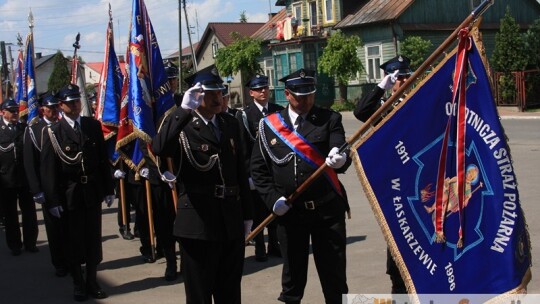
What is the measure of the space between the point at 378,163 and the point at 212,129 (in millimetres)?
1234

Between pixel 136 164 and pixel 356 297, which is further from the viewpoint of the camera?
pixel 136 164

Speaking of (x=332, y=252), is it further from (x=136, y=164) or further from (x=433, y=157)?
(x=136, y=164)

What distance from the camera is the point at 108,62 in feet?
35.6

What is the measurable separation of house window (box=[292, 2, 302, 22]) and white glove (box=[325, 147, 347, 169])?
1739 inches

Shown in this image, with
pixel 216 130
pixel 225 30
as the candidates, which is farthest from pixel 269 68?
pixel 216 130

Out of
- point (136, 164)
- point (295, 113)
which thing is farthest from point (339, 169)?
point (136, 164)

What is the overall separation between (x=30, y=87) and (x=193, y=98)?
825 centimetres

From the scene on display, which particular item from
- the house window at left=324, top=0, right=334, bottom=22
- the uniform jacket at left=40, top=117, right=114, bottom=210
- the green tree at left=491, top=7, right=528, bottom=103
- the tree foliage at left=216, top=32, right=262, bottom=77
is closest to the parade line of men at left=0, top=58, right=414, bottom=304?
the uniform jacket at left=40, top=117, right=114, bottom=210

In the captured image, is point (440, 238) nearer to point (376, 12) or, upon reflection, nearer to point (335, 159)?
point (335, 159)

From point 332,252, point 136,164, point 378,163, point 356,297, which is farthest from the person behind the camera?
point 136,164

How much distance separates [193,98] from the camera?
5055 mm

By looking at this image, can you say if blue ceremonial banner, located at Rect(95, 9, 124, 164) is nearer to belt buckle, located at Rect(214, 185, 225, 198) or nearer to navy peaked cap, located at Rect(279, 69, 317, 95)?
navy peaked cap, located at Rect(279, 69, 317, 95)

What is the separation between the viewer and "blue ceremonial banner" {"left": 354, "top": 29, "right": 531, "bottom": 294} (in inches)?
175

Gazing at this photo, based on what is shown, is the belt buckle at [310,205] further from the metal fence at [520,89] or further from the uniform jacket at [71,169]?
the metal fence at [520,89]
